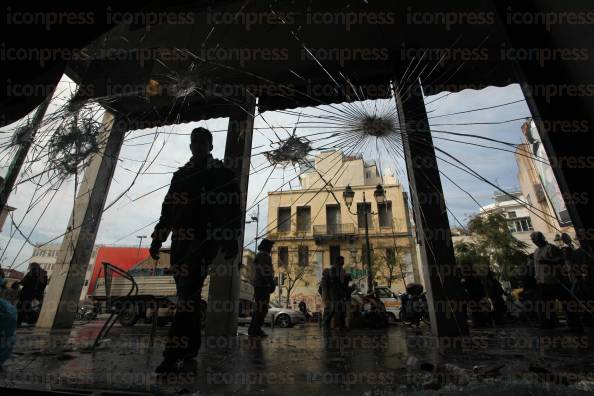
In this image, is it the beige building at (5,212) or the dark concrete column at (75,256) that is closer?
the beige building at (5,212)

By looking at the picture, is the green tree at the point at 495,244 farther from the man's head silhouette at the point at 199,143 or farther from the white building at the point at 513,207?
the man's head silhouette at the point at 199,143

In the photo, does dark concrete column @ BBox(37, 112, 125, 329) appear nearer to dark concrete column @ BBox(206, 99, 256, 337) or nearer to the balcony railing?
dark concrete column @ BBox(206, 99, 256, 337)

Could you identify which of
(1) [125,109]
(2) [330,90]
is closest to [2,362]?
(1) [125,109]

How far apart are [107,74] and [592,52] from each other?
15.9 feet

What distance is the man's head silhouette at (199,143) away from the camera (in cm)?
263

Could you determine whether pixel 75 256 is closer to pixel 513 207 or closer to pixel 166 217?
pixel 166 217

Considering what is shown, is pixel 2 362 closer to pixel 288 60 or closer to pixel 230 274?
pixel 230 274

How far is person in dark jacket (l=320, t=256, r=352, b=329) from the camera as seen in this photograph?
7207 millimetres

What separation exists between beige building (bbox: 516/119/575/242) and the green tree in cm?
114

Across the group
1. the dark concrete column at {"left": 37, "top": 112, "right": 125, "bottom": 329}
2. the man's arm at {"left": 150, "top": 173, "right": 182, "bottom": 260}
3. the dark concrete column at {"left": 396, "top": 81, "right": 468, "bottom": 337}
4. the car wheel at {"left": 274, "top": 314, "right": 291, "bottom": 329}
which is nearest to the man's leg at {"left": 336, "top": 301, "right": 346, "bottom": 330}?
the dark concrete column at {"left": 396, "top": 81, "right": 468, "bottom": 337}

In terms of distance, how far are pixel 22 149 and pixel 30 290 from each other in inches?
194

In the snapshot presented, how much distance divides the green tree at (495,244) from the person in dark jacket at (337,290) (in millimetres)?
2649

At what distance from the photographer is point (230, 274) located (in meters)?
4.45

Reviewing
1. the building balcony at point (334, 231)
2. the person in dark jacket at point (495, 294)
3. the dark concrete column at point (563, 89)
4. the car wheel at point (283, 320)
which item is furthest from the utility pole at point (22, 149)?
the car wheel at point (283, 320)
